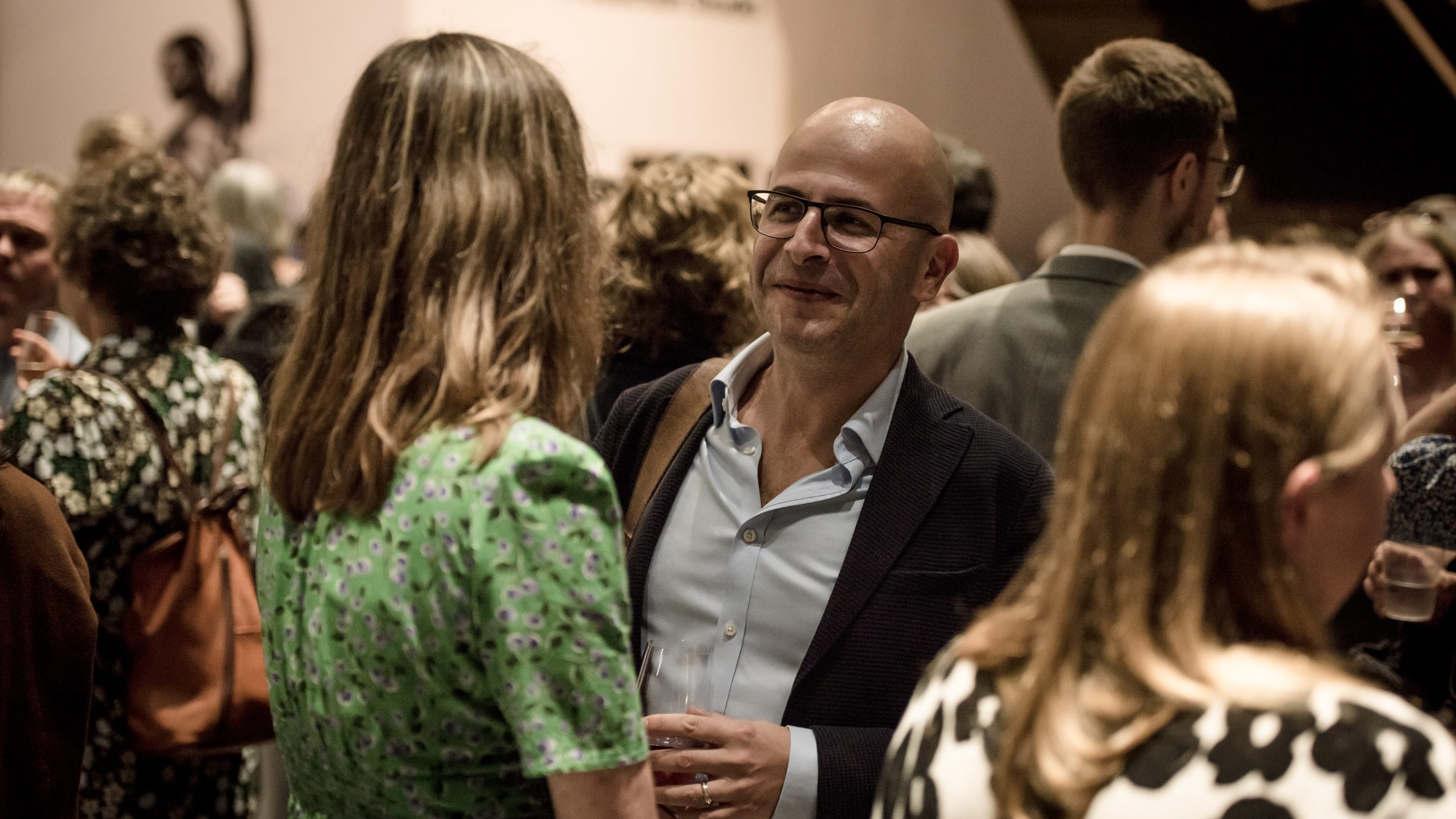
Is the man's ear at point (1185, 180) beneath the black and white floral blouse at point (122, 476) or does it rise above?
above

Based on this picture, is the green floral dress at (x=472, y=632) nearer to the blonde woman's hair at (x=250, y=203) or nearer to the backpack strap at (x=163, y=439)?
the backpack strap at (x=163, y=439)

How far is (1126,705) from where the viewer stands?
1.00 meters

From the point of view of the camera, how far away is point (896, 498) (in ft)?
Result: 6.24

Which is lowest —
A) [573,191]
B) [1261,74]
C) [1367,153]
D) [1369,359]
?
[1367,153]

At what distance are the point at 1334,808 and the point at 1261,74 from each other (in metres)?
6.41

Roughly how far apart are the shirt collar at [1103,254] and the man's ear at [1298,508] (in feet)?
5.53

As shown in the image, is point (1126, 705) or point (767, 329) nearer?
point (1126, 705)

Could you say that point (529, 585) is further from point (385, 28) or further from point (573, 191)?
point (385, 28)

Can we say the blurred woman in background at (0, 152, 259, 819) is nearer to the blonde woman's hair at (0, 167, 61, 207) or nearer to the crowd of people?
the crowd of people

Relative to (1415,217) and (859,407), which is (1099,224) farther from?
(1415,217)

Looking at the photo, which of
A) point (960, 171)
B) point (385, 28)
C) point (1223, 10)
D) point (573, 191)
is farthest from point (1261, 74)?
point (573, 191)

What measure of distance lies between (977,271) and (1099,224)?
847mm

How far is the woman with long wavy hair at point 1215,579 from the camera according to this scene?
949mm

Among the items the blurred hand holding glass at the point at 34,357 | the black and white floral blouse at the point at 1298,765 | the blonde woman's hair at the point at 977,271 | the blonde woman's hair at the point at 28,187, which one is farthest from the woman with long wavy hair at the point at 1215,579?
the blonde woman's hair at the point at 28,187
